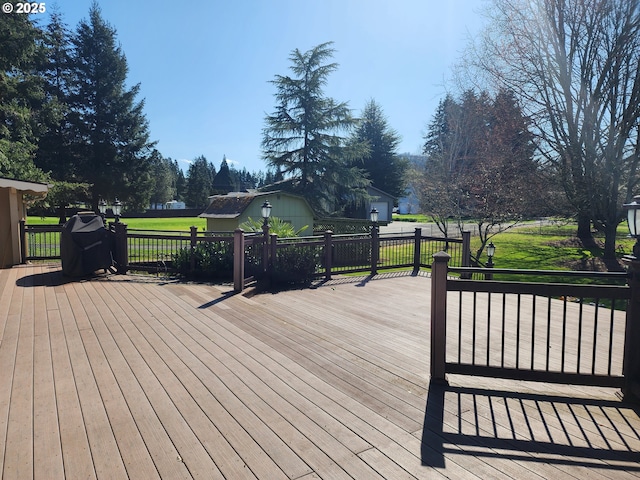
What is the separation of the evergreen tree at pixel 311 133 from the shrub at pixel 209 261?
1219 centimetres

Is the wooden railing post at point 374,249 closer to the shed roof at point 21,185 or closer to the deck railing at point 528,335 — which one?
the deck railing at point 528,335

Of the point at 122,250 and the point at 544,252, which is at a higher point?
the point at 122,250

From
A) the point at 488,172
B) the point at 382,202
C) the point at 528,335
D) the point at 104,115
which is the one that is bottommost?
the point at 528,335

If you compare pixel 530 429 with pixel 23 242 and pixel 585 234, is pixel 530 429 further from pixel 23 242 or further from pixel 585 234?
pixel 585 234

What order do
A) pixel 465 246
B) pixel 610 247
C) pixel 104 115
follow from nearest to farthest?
pixel 465 246 → pixel 610 247 → pixel 104 115

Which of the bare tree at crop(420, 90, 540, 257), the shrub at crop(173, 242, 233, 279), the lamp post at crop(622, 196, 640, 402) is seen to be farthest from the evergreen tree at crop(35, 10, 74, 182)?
the lamp post at crop(622, 196, 640, 402)

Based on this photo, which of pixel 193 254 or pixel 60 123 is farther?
pixel 60 123

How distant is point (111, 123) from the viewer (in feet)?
79.3

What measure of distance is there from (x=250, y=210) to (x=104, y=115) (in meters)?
16.8

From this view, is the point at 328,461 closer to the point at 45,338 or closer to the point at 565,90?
the point at 45,338

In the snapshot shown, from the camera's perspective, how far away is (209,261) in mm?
7203

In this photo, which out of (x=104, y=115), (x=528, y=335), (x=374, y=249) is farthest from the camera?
(x=104, y=115)

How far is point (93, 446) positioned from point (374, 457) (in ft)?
4.95

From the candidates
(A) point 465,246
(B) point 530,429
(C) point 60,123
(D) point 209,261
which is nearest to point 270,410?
(B) point 530,429
